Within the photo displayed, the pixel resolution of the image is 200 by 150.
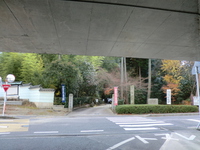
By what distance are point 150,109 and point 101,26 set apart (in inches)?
482

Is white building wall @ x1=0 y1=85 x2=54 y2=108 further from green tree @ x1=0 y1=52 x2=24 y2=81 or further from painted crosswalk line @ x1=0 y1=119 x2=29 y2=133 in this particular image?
painted crosswalk line @ x1=0 y1=119 x2=29 y2=133

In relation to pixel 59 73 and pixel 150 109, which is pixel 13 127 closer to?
pixel 59 73

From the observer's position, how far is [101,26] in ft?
12.2

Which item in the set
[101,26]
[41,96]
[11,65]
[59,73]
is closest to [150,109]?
[59,73]

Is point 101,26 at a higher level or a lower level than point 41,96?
higher

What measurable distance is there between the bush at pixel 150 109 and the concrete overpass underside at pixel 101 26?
9.09m

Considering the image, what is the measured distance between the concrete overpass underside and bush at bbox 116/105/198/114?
9.09 meters

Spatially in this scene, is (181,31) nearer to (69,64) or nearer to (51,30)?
(51,30)

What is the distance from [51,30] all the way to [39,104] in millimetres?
13411

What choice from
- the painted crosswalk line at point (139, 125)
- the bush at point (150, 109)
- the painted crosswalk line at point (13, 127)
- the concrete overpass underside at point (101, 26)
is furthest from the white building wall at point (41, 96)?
the concrete overpass underside at point (101, 26)

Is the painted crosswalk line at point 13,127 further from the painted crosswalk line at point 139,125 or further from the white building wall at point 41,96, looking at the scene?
the white building wall at point 41,96

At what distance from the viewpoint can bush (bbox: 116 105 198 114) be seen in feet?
44.8

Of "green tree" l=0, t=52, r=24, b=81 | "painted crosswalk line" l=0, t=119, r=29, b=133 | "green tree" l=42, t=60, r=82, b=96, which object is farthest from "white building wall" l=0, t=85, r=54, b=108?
"painted crosswalk line" l=0, t=119, r=29, b=133

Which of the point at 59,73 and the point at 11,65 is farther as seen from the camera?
the point at 11,65
